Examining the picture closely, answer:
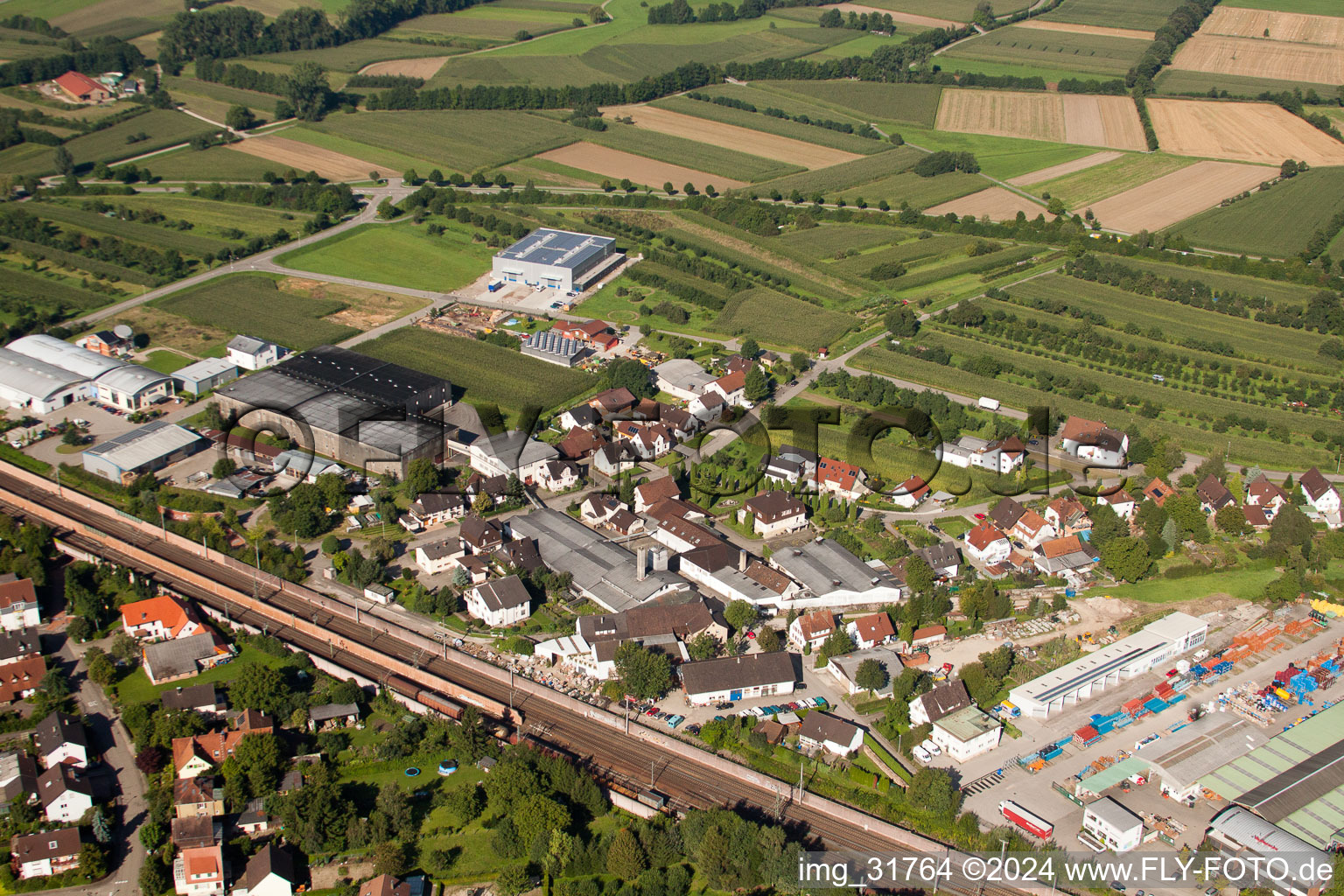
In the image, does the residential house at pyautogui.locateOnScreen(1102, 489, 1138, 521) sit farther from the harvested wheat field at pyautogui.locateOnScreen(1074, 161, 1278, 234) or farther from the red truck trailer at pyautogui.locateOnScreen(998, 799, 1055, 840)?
the harvested wheat field at pyautogui.locateOnScreen(1074, 161, 1278, 234)

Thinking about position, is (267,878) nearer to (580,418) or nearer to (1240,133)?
(580,418)

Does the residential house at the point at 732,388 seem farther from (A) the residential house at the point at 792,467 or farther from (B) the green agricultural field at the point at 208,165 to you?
(B) the green agricultural field at the point at 208,165

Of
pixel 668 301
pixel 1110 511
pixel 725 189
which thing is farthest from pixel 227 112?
pixel 1110 511

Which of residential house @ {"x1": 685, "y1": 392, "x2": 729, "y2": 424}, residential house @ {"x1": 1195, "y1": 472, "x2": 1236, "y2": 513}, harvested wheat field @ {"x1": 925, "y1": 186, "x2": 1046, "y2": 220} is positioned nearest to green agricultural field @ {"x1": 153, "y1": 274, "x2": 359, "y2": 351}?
residential house @ {"x1": 685, "y1": 392, "x2": 729, "y2": 424}

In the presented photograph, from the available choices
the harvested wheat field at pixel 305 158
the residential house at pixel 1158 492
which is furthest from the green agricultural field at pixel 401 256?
the residential house at pixel 1158 492

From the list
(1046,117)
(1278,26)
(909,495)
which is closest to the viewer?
(909,495)

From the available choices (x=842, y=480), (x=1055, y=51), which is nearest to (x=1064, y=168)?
(x=1055, y=51)
